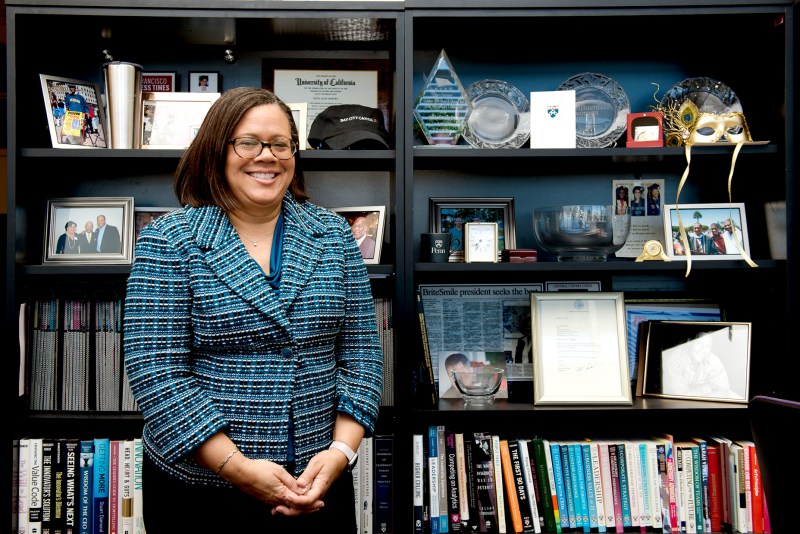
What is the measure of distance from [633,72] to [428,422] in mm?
1345

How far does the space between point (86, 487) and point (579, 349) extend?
1488 mm

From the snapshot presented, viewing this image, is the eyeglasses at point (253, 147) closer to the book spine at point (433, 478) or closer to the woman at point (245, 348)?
the woman at point (245, 348)

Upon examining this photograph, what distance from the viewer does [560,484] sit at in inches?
69.9

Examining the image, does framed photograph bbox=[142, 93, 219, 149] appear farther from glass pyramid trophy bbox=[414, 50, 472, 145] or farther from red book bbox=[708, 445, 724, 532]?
red book bbox=[708, 445, 724, 532]

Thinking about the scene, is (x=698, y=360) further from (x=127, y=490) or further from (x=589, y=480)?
(x=127, y=490)

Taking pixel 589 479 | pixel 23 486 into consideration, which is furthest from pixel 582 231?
pixel 23 486

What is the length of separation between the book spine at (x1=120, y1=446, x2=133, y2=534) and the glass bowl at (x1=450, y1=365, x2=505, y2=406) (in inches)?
38.2

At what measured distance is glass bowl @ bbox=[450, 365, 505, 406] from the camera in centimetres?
182

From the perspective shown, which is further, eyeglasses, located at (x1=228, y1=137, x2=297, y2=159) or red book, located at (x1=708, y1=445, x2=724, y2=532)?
red book, located at (x1=708, y1=445, x2=724, y2=532)

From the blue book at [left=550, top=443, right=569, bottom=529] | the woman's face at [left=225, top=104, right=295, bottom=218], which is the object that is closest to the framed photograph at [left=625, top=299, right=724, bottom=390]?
the blue book at [left=550, top=443, right=569, bottom=529]

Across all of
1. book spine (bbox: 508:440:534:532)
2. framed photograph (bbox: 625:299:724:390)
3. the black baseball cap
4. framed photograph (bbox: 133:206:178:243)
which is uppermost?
the black baseball cap

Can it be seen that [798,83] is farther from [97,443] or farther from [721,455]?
[97,443]

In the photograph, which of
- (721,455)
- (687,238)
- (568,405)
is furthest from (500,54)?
(721,455)

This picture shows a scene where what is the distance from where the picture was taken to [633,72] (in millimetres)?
2064
